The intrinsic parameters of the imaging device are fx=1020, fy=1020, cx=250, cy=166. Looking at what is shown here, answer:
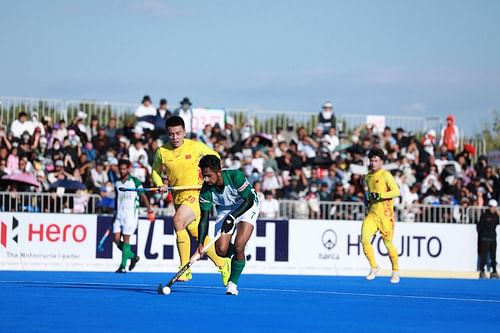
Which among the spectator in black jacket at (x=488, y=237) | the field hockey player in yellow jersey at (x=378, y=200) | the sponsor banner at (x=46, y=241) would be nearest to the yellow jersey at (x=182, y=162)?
the field hockey player in yellow jersey at (x=378, y=200)

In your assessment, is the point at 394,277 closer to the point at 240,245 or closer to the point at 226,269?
the point at 226,269

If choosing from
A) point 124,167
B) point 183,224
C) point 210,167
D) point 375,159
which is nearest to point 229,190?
point 210,167

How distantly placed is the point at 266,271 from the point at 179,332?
686 inches

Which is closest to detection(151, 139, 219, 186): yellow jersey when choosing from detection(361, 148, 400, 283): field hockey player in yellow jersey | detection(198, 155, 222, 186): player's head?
detection(198, 155, 222, 186): player's head

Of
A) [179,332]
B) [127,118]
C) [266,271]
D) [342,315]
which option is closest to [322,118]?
[127,118]

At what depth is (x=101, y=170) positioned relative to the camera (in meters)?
27.4

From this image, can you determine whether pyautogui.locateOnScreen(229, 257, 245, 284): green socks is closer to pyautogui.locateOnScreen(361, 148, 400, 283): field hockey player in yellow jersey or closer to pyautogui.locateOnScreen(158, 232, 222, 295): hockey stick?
Result: pyautogui.locateOnScreen(158, 232, 222, 295): hockey stick

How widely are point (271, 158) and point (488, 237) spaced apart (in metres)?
6.72

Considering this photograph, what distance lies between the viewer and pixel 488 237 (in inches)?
1119

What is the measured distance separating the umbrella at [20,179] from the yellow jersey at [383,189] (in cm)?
896

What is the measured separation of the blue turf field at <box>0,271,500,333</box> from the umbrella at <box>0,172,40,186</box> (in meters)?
8.80

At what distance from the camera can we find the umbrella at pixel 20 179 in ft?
83.5

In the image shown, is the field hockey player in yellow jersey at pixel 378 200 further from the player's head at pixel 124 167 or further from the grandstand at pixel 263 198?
the player's head at pixel 124 167

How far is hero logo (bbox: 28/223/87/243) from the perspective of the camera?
25.0m
